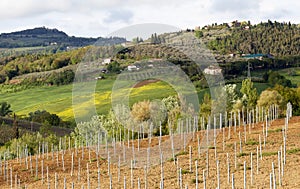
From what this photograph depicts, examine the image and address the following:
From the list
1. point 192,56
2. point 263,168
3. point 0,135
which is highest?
point 192,56

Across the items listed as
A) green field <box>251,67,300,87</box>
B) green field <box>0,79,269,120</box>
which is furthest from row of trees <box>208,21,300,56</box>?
green field <box>0,79,269,120</box>

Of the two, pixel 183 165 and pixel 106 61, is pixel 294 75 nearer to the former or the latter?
pixel 106 61

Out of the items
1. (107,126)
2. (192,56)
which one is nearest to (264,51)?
(192,56)

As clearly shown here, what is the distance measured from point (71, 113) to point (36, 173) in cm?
7160

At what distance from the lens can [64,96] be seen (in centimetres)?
11319

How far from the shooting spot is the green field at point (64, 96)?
80.4 m

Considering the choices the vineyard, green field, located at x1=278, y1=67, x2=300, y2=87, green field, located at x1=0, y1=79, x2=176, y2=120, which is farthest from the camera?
green field, located at x1=278, y1=67, x2=300, y2=87

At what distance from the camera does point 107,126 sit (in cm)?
5928

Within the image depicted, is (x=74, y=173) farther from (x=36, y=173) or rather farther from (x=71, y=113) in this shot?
(x=71, y=113)

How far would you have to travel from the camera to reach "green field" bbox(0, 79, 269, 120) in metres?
80.4

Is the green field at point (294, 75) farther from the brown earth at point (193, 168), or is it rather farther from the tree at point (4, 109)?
the brown earth at point (193, 168)

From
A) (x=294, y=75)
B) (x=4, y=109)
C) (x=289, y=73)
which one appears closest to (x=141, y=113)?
(x=294, y=75)

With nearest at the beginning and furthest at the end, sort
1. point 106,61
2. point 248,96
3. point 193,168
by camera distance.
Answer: point 193,168 → point 248,96 → point 106,61

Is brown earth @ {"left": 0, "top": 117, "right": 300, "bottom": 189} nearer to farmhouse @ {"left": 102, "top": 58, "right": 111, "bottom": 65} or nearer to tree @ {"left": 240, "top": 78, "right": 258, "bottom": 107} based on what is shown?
A: tree @ {"left": 240, "top": 78, "right": 258, "bottom": 107}
